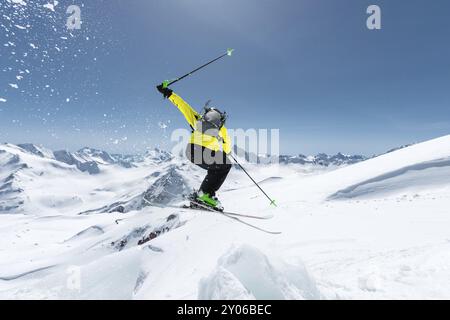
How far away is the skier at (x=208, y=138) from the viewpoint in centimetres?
972

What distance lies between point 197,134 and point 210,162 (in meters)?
1.09

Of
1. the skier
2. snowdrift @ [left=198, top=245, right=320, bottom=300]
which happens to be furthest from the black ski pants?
snowdrift @ [left=198, top=245, right=320, bottom=300]

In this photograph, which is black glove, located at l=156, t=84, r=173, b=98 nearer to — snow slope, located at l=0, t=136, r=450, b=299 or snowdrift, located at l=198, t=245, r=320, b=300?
snow slope, located at l=0, t=136, r=450, b=299

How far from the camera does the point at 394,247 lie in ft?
25.2

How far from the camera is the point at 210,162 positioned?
1024cm

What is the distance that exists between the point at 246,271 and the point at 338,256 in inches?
145

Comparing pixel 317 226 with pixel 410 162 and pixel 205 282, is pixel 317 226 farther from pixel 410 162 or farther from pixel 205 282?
pixel 410 162

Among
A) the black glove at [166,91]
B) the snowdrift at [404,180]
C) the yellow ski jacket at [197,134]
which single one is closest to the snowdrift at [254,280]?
the yellow ski jacket at [197,134]

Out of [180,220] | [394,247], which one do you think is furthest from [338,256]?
[180,220]

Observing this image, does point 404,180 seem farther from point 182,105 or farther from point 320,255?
point 182,105

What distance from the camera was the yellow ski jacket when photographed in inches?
386

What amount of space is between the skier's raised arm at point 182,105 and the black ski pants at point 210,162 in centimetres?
83

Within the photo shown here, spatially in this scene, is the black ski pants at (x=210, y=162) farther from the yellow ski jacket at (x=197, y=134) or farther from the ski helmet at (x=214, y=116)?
the ski helmet at (x=214, y=116)
